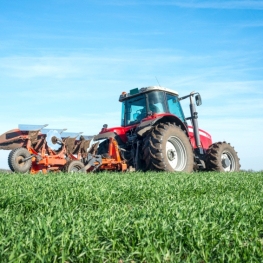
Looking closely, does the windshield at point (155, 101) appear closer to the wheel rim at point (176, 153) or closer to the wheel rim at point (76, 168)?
the wheel rim at point (176, 153)

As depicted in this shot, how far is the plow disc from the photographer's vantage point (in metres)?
7.41

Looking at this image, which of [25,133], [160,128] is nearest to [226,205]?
[160,128]

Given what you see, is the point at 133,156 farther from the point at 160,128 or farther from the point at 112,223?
the point at 112,223

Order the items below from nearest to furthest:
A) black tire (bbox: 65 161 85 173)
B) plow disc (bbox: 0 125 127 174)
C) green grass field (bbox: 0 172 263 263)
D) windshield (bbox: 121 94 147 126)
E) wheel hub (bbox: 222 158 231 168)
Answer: green grass field (bbox: 0 172 263 263)
plow disc (bbox: 0 125 127 174)
black tire (bbox: 65 161 85 173)
windshield (bbox: 121 94 147 126)
wheel hub (bbox: 222 158 231 168)

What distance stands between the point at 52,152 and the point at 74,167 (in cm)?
58

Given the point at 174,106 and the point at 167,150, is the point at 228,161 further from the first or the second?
the point at 167,150

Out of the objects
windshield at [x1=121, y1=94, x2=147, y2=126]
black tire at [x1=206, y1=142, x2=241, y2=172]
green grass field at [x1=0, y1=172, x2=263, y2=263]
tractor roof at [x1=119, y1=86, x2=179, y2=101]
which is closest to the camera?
green grass field at [x1=0, y1=172, x2=263, y2=263]

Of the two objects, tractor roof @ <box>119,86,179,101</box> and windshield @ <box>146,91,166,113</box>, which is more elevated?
tractor roof @ <box>119,86,179,101</box>

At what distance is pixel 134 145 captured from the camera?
28.1 feet

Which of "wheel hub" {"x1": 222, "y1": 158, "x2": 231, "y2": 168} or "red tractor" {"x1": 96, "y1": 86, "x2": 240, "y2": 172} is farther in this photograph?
"wheel hub" {"x1": 222, "y1": 158, "x2": 231, "y2": 168}

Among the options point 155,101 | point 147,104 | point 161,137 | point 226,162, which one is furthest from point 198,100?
point 226,162

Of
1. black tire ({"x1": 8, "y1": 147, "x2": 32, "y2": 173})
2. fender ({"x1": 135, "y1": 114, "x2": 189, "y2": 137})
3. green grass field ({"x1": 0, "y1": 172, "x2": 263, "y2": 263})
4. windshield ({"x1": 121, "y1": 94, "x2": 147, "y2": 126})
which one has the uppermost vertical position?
windshield ({"x1": 121, "y1": 94, "x2": 147, "y2": 126})

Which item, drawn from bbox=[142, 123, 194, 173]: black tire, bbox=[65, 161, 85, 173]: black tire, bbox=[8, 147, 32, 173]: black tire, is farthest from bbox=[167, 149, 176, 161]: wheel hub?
bbox=[8, 147, 32, 173]: black tire

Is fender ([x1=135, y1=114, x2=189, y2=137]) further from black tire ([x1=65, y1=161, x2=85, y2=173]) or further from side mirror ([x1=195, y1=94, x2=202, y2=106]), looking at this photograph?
black tire ([x1=65, y1=161, x2=85, y2=173])
